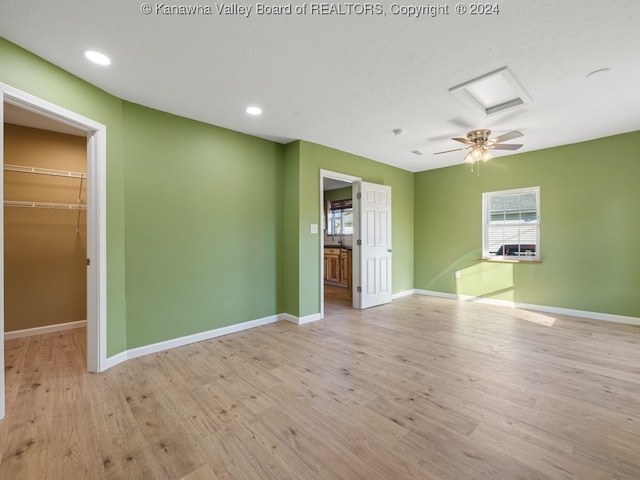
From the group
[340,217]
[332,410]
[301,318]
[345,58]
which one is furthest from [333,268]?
[345,58]

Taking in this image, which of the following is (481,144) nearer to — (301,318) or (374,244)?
(374,244)

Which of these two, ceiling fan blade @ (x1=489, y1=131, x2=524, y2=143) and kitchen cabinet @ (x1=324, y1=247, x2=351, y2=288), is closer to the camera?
ceiling fan blade @ (x1=489, y1=131, x2=524, y2=143)

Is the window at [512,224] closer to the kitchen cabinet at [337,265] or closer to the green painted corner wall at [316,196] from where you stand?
the green painted corner wall at [316,196]

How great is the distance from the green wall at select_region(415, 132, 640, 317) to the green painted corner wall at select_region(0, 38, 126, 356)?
5.31 m

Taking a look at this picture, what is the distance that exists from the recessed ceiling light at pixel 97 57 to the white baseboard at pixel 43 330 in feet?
10.8

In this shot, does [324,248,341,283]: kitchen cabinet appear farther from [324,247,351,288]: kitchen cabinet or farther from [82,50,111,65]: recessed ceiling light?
[82,50,111,65]: recessed ceiling light

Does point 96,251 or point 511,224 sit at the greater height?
point 511,224

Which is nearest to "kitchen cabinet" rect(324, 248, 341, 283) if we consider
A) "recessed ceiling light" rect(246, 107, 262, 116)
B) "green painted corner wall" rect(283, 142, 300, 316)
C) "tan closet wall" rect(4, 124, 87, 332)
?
"green painted corner wall" rect(283, 142, 300, 316)

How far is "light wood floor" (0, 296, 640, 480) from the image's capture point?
154 centimetres

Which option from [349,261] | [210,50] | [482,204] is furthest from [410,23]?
[349,261]

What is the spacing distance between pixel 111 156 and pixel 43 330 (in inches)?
101

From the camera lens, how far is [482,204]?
5234mm

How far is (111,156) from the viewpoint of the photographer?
2.73 m

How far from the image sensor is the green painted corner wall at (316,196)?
4047 millimetres
